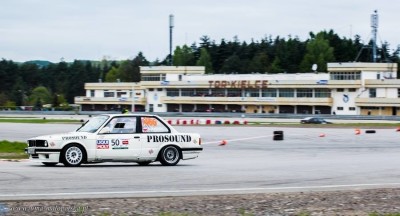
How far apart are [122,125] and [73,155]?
5.62 feet

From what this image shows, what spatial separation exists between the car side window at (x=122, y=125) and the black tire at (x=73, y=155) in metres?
1.01

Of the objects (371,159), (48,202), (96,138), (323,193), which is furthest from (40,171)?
(371,159)

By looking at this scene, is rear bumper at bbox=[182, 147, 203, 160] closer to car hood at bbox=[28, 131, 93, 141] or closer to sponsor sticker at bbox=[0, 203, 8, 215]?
car hood at bbox=[28, 131, 93, 141]

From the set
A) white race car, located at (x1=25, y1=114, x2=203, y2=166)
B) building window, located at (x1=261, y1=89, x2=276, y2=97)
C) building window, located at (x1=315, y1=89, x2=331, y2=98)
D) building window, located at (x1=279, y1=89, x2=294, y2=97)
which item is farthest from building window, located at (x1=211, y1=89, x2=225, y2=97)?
white race car, located at (x1=25, y1=114, x2=203, y2=166)

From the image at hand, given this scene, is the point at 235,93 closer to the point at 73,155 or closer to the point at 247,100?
the point at 247,100

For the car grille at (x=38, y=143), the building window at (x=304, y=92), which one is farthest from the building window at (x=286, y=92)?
the car grille at (x=38, y=143)

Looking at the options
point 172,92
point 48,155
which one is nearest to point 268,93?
point 172,92

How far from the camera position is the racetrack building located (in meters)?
110

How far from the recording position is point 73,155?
20578 millimetres

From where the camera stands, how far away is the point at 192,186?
15562mm

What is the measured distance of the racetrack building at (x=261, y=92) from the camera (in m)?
110

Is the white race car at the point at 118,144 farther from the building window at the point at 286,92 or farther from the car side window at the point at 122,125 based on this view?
the building window at the point at 286,92

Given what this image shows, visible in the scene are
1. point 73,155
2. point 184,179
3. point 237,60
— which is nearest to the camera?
point 184,179

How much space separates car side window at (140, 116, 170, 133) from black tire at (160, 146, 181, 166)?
0.52 m
